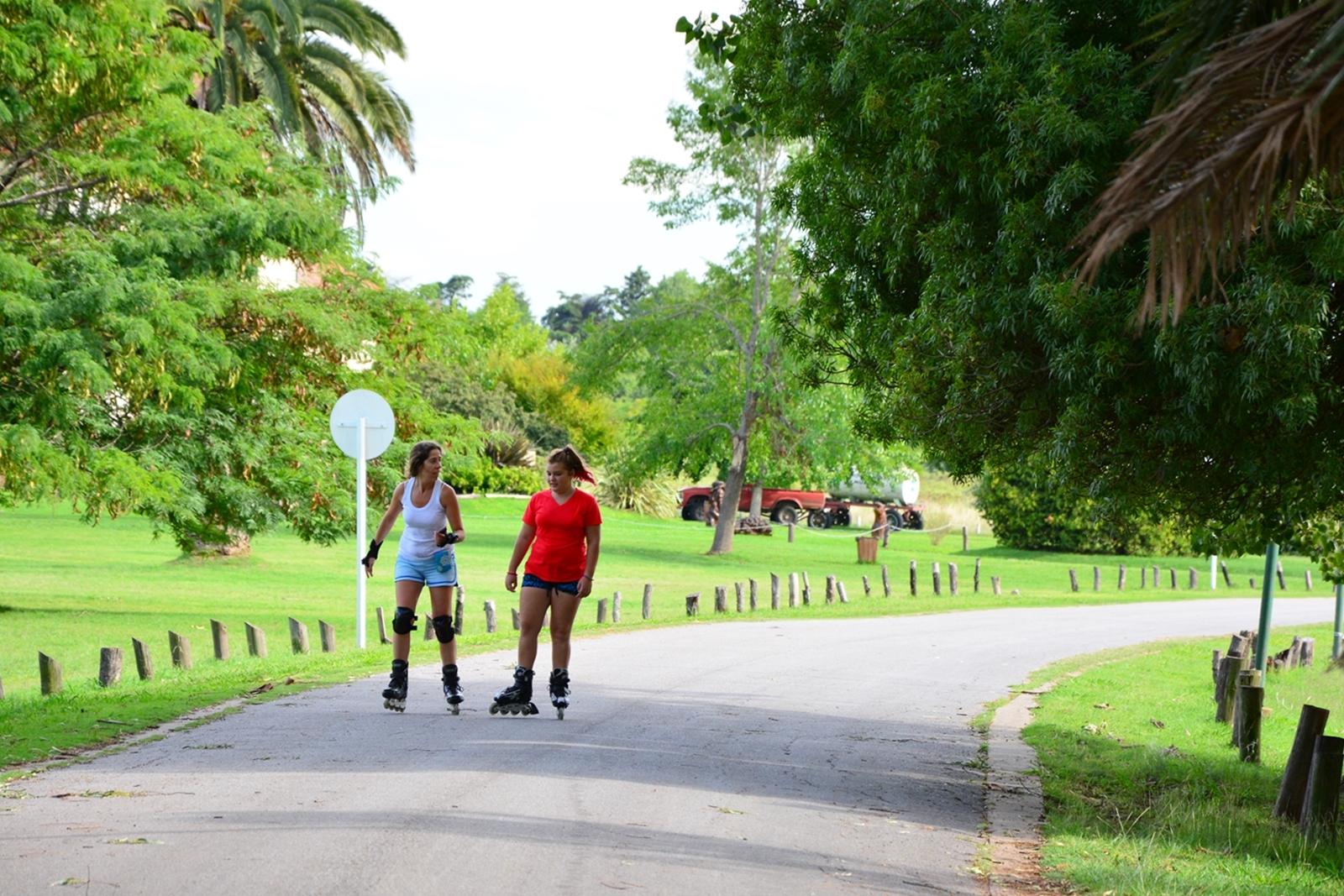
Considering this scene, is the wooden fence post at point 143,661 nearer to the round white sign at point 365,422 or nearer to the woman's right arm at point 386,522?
the round white sign at point 365,422

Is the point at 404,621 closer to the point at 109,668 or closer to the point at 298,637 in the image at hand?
the point at 109,668

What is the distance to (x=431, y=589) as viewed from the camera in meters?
11.5

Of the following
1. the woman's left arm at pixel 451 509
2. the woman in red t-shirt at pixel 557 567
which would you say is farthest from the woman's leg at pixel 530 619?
the woman's left arm at pixel 451 509

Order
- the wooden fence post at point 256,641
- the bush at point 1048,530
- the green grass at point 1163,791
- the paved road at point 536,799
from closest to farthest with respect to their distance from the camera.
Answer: the paved road at point 536,799 → the green grass at point 1163,791 → the wooden fence post at point 256,641 → the bush at point 1048,530

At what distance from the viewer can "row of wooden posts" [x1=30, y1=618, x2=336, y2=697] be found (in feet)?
44.6

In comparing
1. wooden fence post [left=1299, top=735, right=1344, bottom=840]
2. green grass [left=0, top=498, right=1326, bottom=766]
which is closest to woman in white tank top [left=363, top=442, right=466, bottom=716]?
green grass [left=0, top=498, right=1326, bottom=766]

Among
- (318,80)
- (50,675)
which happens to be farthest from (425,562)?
(318,80)

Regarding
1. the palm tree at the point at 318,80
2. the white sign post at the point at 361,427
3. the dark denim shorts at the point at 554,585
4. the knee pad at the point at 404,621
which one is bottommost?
the knee pad at the point at 404,621

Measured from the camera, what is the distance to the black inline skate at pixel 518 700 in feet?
37.1

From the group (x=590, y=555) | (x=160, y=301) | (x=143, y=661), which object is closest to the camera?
(x=590, y=555)

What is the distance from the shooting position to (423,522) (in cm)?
1131

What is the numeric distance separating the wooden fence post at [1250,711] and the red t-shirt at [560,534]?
16.2 ft

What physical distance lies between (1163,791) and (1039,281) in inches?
154

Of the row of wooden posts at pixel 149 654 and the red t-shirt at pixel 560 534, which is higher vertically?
the red t-shirt at pixel 560 534
